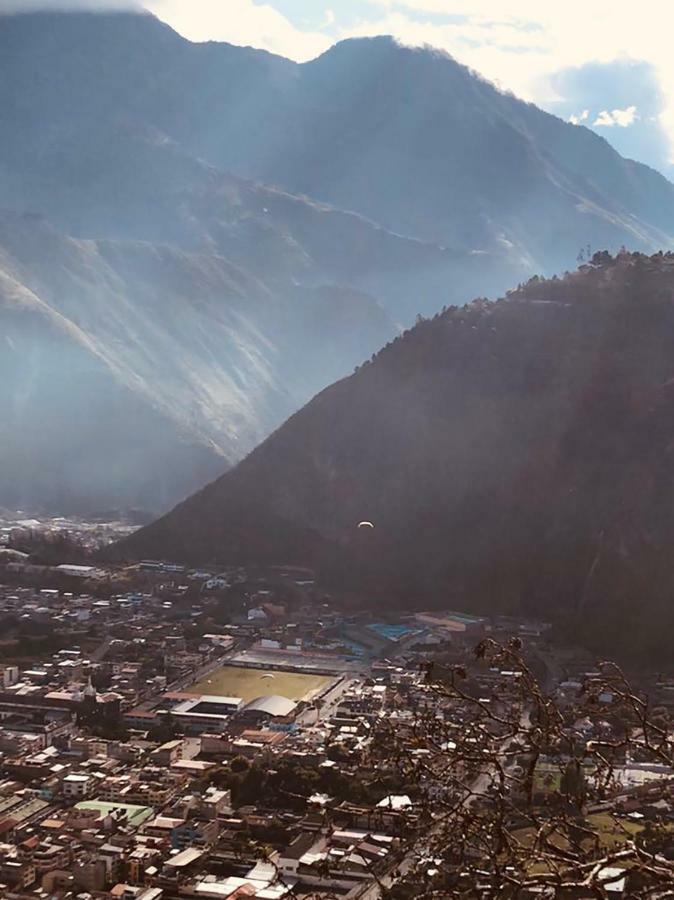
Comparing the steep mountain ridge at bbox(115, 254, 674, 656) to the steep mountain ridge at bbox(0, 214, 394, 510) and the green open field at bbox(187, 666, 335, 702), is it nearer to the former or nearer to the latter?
the green open field at bbox(187, 666, 335, 702)

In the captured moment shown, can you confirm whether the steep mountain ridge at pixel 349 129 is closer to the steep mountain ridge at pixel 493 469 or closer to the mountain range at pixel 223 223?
the mountain range at pixel 223 223

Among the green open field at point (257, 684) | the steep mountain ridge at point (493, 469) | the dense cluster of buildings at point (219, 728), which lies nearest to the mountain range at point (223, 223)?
the steep mountain ridge at point (493, 469)

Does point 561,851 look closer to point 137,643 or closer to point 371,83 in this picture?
point 137,643

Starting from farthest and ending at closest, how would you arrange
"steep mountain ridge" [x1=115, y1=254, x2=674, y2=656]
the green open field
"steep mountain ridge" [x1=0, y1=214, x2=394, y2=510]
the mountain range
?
the mountain range → "steep mountain ridge" [x1=0, y1=214, x2=394, y2=510] → "steep mountain ridge" [x1=115, y1=254, x2=674, y2=656] → the green open field

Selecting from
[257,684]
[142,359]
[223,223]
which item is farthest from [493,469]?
[223,223]

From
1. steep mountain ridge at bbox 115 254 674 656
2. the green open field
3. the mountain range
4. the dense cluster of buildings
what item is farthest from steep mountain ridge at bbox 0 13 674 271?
the green open field

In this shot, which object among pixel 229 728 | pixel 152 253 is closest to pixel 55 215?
pixel 152 253
